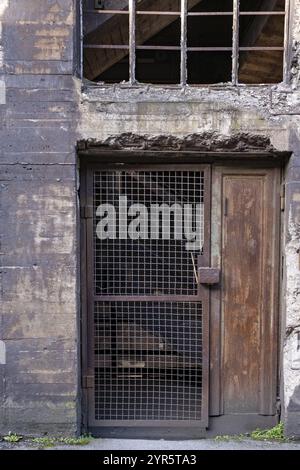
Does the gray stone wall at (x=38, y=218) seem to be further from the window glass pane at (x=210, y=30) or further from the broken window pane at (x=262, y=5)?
the window glass pane at (x=210, y=30)

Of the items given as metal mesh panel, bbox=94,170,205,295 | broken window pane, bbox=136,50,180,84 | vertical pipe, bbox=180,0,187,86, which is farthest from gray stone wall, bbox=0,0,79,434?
broken window pane, bbox=136,50,180,84

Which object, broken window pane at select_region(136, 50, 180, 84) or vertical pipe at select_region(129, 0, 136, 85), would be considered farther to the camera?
broken window pane at select_region(136, 50, 180, 84)

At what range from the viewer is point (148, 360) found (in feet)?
13.7

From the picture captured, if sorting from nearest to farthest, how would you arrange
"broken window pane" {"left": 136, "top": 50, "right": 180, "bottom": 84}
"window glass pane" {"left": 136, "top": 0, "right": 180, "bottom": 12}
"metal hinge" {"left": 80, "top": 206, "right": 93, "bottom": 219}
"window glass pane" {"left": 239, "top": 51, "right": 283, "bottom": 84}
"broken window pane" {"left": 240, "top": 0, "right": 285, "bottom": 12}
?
"metal hinge" {"left": 80, "top": 206, "right": 93, "bottom": 219} → "window glass pane" {"left": 136, "top": 0, "right": 180, "bottom": 12} → "broken window pane" {"left": 240, "top": 0, "right": 285, "bottom": 12} → "window glass pane" {"left": 239, "top": 51, "right": 283, "bottom": 84} → "broken window pane" {"left": 136, "top": 50, "right": 180, "bottom": 84}

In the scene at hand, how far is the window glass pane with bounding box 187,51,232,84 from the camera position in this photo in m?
7.05

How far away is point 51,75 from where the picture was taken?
12.4 ft

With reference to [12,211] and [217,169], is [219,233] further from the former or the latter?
[12,211]

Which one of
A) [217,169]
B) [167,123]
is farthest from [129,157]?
[217,169]

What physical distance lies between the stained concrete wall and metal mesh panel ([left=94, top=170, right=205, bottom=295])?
343 mm

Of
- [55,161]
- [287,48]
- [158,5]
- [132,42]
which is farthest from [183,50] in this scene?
[55,161]

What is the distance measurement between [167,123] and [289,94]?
1093 millimetres

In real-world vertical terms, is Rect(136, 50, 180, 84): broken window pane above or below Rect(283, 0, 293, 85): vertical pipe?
above

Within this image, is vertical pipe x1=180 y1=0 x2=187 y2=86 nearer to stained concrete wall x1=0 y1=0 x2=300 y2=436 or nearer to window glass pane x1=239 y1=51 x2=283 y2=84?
stained concrete wall x1=0 y1=0 x2=300 y2=436

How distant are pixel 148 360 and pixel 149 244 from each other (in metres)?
1.09
